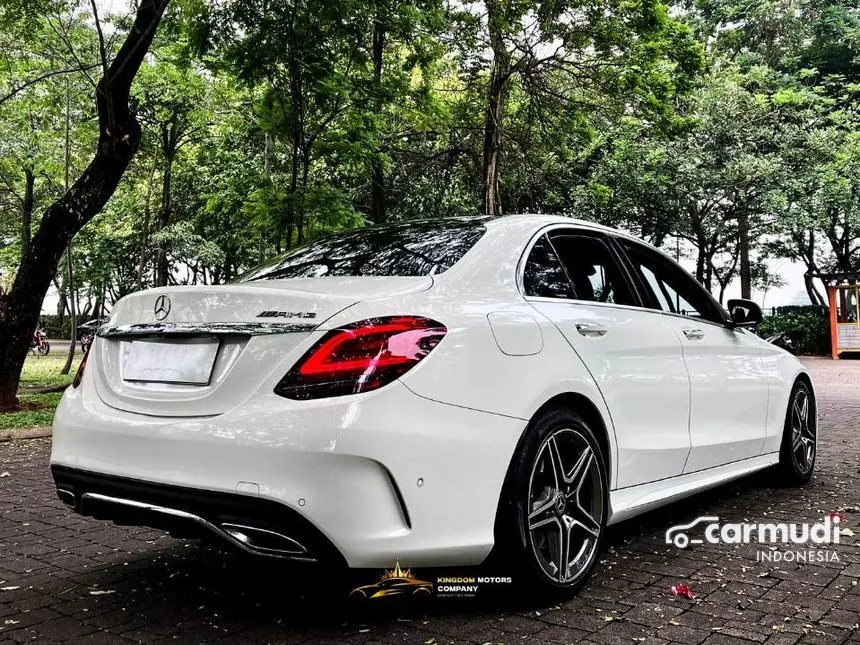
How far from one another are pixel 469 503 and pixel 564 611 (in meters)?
0.69

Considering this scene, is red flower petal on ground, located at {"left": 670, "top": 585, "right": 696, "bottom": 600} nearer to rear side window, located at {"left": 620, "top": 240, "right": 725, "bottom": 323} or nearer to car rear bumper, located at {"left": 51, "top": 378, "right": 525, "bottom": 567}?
car rear bumper, located at {"left": 51, "top": 378, "right": 525, "bottom": 567}

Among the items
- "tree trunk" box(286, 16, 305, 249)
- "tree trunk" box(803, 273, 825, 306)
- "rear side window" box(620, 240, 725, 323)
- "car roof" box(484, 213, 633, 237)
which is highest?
"tree trunk" box(286, 16, 305, 249)

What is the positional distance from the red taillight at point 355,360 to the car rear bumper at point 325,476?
5cm

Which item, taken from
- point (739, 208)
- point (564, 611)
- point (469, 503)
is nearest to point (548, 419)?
point (469, 503)

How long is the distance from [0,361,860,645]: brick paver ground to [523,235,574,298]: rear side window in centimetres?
125

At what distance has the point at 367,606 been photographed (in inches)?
121

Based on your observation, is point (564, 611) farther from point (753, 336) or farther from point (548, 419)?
point (753, 336)

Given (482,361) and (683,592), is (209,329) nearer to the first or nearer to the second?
(482,361)

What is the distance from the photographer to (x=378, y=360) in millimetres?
2570

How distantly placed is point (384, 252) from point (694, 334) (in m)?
1.85

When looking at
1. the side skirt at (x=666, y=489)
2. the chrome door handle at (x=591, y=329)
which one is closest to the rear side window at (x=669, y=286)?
the chrome door handle at (x=591, y=329)

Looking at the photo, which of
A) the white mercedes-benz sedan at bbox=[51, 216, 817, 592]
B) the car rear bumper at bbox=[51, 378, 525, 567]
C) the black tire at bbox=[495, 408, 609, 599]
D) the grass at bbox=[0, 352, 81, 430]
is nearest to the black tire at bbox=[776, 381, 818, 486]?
the white mercedes-benz sedan at bbox=[51, 216, 817, 592]

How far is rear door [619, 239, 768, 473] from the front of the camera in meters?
4.16

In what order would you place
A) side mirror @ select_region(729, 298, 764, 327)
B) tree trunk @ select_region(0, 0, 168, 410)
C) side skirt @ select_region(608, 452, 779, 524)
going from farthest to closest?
1. tree trunk @ select_region(0, 0, 168, 410)
2. side mirror @ select_region(729, 298, 764, 327)
3. side skirt @ select_region(608, 452, 779, 524)
